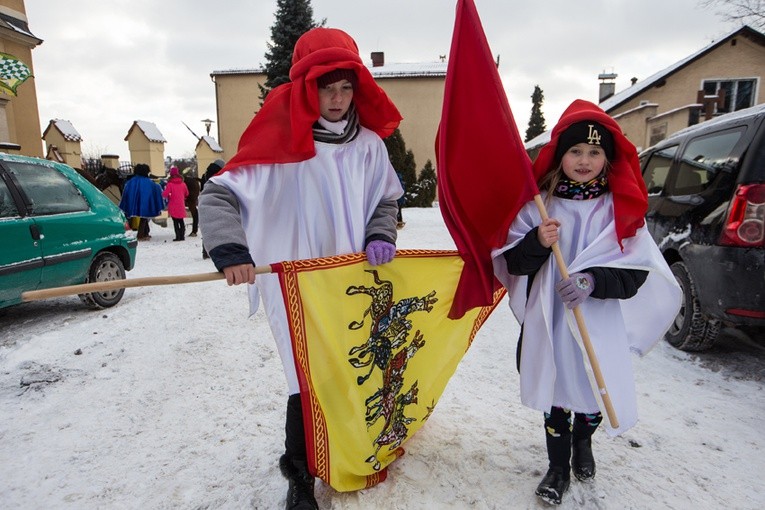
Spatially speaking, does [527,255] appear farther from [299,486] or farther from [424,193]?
[424,193]

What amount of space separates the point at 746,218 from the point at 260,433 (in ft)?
12.3

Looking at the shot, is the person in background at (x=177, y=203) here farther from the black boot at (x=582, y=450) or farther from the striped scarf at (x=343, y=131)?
the black boot at (x=582, y=450)

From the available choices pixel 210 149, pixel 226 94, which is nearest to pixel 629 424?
pixel 210 149

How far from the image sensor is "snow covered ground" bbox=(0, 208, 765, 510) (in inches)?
94.7

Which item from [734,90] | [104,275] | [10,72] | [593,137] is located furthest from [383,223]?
[734,90]

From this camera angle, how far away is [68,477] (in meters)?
2.60

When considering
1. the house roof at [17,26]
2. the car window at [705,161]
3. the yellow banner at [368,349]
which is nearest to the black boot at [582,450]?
the yellow banner at [368,349]

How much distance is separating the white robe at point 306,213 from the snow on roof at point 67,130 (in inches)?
693

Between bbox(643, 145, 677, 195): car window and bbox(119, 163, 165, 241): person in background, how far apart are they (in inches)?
446

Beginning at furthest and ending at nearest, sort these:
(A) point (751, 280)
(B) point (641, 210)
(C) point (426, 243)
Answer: (C) point (426, 243), (A) point (751, 280), (B) point (641, 210)

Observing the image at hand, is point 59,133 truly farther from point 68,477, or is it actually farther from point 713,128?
point 713,128

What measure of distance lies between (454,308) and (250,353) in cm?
255

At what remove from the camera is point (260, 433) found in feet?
9.86

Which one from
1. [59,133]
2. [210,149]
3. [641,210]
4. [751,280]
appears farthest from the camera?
[210,149]
